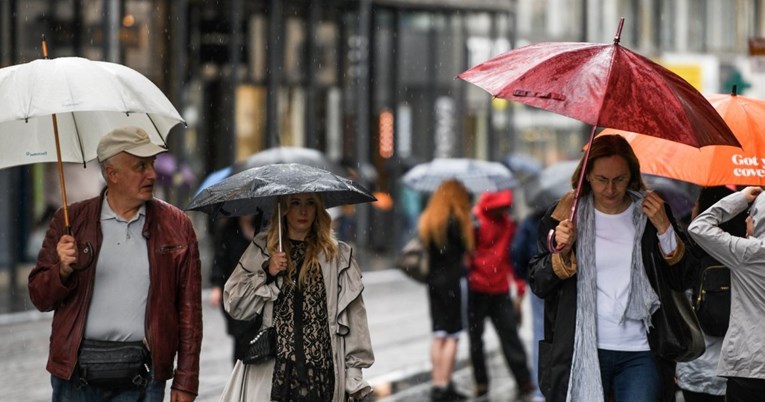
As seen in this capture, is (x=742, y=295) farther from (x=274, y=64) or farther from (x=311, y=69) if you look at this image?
(x=311, y=69)

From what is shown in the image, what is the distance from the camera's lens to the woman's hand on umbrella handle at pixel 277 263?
608cm

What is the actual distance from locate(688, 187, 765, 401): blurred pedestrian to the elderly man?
7.37 ft

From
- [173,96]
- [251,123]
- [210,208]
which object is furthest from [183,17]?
[210,208]

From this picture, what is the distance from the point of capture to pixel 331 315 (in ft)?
20.2

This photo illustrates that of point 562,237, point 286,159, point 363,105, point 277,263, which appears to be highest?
point 363,105

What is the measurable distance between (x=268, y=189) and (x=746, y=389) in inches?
88.1

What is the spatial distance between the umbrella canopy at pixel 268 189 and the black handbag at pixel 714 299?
171 centimetres

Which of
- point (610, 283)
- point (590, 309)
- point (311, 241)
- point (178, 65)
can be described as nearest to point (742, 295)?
point (610, 283)

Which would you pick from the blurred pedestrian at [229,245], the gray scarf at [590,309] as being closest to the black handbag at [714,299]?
the gray scarf at [590,309]

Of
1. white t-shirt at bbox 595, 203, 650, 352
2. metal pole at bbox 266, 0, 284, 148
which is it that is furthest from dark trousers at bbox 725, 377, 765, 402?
metal pole at bbox 266, 0, 284, 148

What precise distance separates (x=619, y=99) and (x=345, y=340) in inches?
61.3

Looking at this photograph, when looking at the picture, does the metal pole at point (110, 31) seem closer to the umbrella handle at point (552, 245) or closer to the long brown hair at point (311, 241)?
the long brown hair at point (311, 241)

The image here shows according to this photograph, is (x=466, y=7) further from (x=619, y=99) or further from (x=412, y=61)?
(x=619, y=99)

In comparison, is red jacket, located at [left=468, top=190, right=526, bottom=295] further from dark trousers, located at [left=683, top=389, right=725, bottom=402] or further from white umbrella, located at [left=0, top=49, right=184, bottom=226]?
white umbrella, located at [left=0, top=49, right=184, bottom=226]
